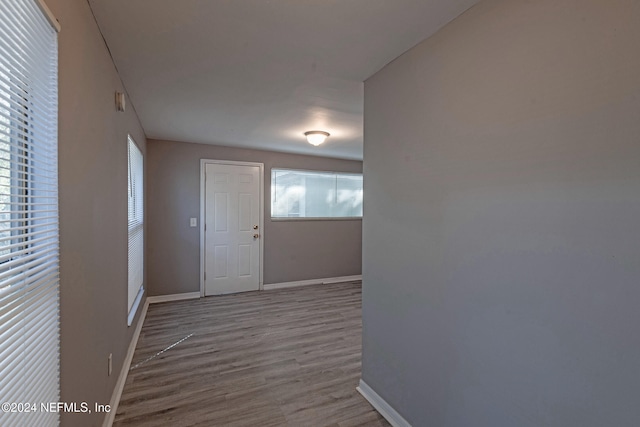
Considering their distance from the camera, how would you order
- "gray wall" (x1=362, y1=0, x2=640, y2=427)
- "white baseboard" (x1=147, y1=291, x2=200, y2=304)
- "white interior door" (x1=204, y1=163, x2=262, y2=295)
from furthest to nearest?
"white interior door" (x1=204, y1=163, x2=262, y2=295), "white baseboard" (x1=147, y1=291, x2=200, y2=304), "gray wall" (x1=362, y1=0, x2=640, y2=427)

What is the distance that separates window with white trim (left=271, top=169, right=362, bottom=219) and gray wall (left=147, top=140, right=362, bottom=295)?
14 centimetres

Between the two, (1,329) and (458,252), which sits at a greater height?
(458,252)

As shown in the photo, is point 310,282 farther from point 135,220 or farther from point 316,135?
point 135,220

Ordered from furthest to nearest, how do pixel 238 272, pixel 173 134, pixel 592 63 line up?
pixel 238 272 → pixel 173 134 → pixel 592 63

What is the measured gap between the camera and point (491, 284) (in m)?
1.42

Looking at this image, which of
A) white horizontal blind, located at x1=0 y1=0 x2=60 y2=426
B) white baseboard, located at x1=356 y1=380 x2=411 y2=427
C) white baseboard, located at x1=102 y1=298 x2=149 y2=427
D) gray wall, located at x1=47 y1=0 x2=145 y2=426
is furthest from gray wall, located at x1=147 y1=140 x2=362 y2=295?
white horizontal blind, located at x1=0 y1=0 x2=60 y2=426

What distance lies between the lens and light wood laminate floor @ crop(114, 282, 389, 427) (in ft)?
6.82

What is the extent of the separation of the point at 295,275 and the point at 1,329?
467 centimetres

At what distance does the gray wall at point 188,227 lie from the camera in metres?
4.41

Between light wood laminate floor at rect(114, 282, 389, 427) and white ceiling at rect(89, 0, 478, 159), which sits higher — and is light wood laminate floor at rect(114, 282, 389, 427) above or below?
below

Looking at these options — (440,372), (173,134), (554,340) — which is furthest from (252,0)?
(173,134)

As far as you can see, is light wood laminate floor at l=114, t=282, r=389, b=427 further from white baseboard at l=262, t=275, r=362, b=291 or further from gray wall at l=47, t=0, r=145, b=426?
white baseboard at l=262, t=275, r=362, b=291

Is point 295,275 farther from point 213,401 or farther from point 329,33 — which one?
point 329,33

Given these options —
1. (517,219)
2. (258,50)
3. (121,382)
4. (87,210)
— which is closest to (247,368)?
(121,382)
